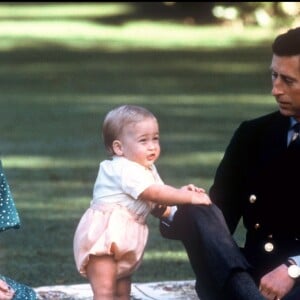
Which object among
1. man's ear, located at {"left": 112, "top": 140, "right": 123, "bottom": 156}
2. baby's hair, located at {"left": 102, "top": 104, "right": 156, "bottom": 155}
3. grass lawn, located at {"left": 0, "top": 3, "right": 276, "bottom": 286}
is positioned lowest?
grass lawn, located at {"left": 0, "top": 3, "right": 276, "bottom": 286}

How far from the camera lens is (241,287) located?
5562 millimetres

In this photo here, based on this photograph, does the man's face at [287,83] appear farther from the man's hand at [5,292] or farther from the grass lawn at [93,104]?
the grass lawn at [93,104]

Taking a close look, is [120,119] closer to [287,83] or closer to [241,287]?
[287,83]

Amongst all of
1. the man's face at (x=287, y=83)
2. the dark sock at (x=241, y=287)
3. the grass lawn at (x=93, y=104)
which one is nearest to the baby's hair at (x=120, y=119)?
the man's face at (x=287, y=83)

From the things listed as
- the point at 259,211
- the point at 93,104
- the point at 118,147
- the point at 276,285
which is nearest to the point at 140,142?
the point at 118,147

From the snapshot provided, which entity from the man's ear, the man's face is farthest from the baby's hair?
the man's face

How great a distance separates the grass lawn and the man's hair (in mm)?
2035

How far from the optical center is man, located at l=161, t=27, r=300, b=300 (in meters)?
5.62

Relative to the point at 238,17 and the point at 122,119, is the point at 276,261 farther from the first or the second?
the point at 238,17

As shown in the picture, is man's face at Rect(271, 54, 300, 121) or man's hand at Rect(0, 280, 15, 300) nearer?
man's hand at Rect(0, 280, 15, 300)

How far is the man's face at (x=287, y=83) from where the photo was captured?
5.75 metres

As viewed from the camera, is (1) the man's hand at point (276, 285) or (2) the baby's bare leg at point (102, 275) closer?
(1) the man's hand at point (276, 285)

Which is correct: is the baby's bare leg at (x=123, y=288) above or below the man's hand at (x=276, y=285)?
below

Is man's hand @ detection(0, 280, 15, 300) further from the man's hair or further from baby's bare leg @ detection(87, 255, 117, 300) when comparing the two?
the man's hair
